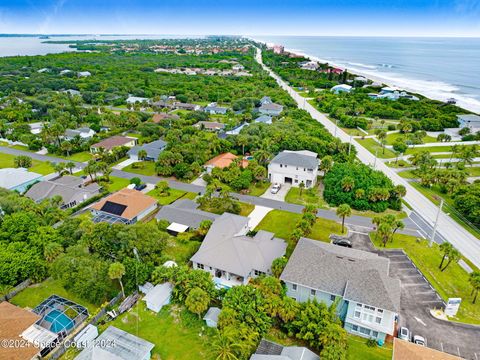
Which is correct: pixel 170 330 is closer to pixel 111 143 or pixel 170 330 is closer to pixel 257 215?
pixel 257 215

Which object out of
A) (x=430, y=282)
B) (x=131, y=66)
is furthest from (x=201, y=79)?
(x=430, y=282)

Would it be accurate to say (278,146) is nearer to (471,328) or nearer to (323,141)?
(323,141)

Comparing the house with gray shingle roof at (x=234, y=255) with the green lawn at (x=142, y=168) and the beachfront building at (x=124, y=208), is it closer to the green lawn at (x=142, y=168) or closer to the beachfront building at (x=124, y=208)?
the beachfront building at (x=124, y=208)

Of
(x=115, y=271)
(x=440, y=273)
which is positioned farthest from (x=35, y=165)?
(x=440, y=273)

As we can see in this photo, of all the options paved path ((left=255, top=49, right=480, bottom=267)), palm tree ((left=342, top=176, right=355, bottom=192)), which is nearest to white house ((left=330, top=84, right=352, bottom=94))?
paved path ((left=255, top=49, right=480, bottom=267))

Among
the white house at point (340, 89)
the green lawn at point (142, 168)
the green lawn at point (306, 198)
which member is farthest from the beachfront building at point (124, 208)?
the white house at point (340, 89)

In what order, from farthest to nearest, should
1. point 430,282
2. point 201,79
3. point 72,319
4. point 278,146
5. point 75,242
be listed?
point 201,79, point 278,146, point 75,242, point 430,282, point 72,319
